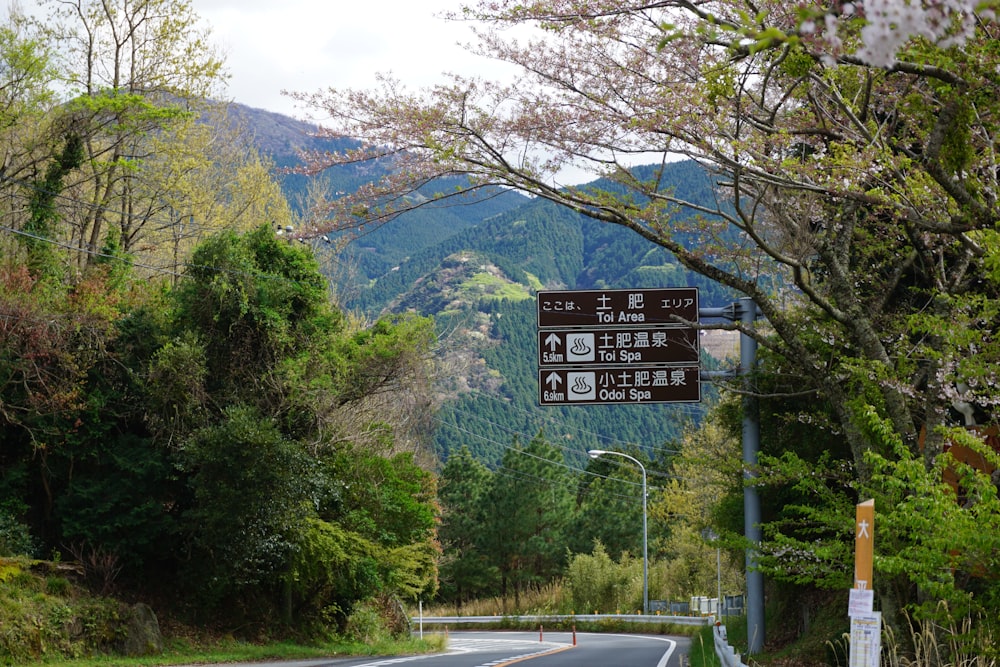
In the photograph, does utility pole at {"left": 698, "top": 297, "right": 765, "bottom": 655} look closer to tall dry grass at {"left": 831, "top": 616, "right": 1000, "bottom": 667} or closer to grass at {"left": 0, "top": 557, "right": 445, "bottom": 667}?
tall dry grass at {"left": 831, "top": 616, "right": 1000, "bottom": 667}

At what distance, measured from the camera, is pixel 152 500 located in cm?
2480

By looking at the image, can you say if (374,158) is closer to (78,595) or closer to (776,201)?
(776,201)

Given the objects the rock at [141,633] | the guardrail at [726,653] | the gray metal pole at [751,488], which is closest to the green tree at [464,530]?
the rock at [141,633]

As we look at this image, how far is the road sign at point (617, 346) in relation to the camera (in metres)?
18.5

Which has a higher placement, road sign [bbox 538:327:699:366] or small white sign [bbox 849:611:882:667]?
road sign [bbox 538:327:699:366]

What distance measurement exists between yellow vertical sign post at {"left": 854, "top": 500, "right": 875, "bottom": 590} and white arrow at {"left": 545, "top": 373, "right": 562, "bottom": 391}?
1220 cm

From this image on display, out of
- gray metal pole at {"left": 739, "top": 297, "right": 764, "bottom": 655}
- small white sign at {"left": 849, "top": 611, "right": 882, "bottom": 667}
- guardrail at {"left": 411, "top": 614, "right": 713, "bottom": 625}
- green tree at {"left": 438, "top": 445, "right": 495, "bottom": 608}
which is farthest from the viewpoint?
green tree at {"left": 438, "top": 445, "right": 495, "bottom": 608}

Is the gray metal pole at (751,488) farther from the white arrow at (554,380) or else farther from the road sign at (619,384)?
the white arrow at (554,380)

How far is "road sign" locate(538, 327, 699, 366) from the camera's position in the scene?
18.5 meters

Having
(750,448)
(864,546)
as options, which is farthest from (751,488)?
(864,546)

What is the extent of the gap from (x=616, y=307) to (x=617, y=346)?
2.14 ft

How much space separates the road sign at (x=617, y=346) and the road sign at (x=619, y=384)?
137mm

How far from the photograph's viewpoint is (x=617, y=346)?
18578mm

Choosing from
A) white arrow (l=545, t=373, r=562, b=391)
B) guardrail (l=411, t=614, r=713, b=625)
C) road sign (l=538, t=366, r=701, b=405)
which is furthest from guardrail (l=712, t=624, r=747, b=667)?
guardrail (l=411, t=614, r=713, b=625)
